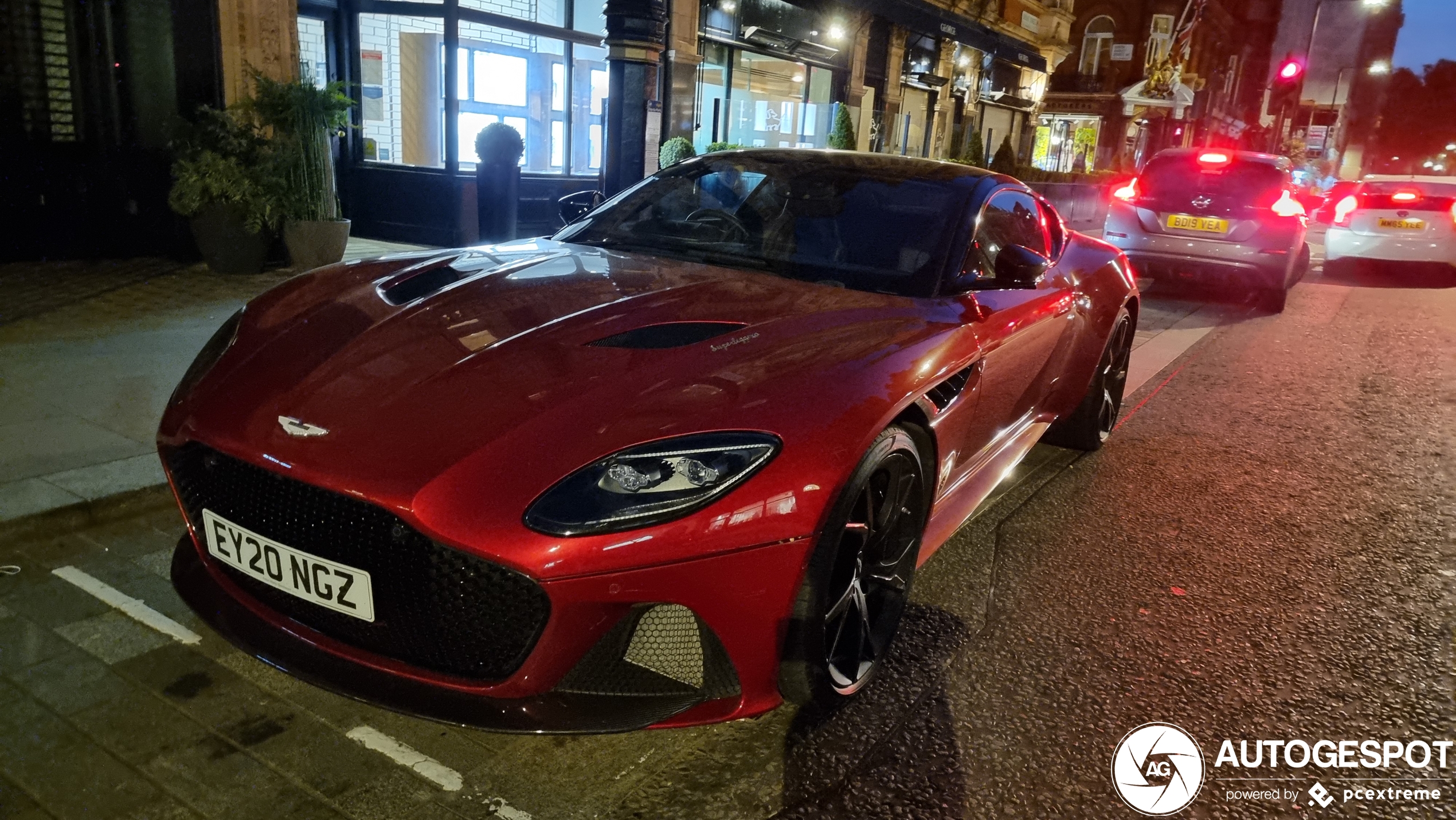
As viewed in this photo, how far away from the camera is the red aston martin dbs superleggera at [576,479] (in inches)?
79.0

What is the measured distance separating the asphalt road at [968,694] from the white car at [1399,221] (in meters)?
11.5

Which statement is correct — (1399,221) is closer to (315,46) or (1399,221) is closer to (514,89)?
(514,89)

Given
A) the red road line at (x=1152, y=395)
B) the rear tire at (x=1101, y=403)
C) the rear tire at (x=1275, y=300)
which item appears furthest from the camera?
the rear tire at (x=1275, y=300)

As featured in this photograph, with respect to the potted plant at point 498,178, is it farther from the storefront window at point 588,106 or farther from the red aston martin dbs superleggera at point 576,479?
the red aston martin dbs superleggera at point 576,479

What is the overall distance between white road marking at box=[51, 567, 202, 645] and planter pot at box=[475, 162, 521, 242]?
7.32 meters

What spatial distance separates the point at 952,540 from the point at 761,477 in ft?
6.46

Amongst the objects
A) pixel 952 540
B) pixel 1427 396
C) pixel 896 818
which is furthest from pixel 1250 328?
pixel 896 818

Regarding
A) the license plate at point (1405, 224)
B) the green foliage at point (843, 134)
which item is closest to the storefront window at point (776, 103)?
the green foliage at point (843, 134)

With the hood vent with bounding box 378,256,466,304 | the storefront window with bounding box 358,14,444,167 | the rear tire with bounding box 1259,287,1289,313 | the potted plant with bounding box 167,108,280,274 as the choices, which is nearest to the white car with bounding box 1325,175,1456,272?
the rear tire with bounding box 1259,287,1289,313

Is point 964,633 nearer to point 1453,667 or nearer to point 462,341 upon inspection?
point 1453,667

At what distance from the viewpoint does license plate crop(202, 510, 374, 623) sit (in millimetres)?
2084

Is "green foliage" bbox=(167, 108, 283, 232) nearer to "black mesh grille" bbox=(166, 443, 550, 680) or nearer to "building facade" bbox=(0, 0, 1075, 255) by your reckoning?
"building facade" bbox=(0, 0, 1075, 255)

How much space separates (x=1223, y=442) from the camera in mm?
5543

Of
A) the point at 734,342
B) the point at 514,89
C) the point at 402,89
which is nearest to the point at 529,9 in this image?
the point at 514,89
